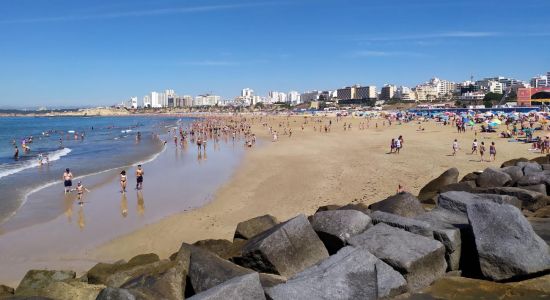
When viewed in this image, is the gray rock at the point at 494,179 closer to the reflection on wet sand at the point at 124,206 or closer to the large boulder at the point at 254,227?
the large boulder at the point at 254,227

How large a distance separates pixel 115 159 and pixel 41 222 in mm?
15845

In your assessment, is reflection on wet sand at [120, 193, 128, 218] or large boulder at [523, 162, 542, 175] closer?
large boulder at [523, 162, 542, 175]

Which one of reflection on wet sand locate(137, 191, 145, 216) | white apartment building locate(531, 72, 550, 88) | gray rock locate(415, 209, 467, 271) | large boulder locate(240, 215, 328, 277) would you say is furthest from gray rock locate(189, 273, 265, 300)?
white apartment building locate(531, 72, 550, 88)

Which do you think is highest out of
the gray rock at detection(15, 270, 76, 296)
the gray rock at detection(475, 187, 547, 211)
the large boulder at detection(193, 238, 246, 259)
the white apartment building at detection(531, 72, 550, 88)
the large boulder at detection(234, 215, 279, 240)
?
the white apartment building at detection(531, 72, 550, 88)

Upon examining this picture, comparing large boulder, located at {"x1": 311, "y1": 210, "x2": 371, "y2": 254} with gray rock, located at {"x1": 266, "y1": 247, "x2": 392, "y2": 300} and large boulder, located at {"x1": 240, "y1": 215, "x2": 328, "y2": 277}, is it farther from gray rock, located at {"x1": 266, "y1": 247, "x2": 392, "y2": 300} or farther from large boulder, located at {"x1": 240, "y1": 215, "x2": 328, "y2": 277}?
gray rock, located at {"x1": 266, "y1": 247, "x2": 392, "y2": 300}

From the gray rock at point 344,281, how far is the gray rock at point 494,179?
6630 mm

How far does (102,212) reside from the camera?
13867 mm

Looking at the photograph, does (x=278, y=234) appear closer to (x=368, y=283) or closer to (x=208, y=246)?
(x=368, y=283)

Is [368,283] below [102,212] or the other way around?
the other way around

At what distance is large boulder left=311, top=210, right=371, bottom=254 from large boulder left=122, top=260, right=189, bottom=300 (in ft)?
6.32

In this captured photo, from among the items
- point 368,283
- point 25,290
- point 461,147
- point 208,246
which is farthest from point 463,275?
point 461,147

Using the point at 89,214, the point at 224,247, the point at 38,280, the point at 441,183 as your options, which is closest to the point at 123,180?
the point at 89,214

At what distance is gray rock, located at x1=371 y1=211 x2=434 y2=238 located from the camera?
573cm

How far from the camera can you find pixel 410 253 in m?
5.21
